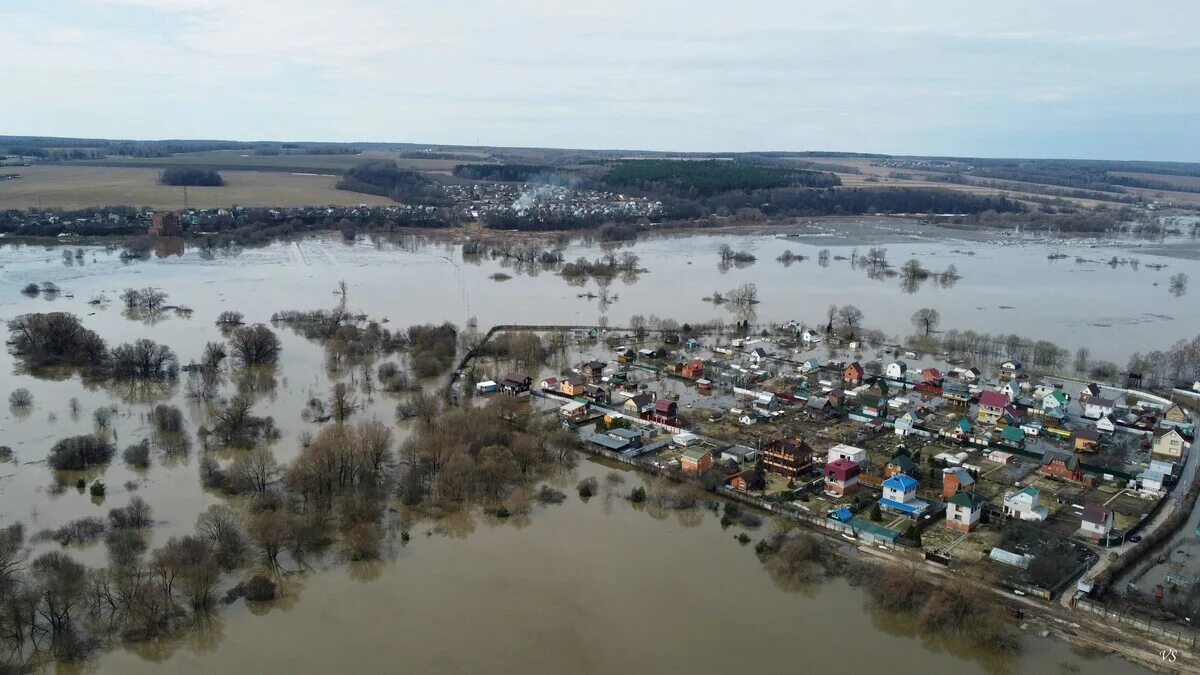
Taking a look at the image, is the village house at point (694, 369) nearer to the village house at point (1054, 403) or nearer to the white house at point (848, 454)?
the white house at point (848, 454)

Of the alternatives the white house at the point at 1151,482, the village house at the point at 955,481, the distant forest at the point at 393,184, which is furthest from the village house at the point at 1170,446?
the distant forest at the point at 393,184

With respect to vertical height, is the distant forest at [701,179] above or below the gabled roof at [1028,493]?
above

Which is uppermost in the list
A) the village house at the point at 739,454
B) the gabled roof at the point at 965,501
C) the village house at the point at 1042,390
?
the village house at the point at 1042,390

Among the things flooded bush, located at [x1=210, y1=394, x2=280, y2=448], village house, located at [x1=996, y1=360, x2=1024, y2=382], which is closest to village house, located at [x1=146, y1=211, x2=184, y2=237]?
flooded bush, located at [x1=210, y1=394, x2=280, y2=448]

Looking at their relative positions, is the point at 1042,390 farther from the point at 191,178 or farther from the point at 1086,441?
the point at 191,178

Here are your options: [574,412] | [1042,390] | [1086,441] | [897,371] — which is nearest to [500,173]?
[897,371]

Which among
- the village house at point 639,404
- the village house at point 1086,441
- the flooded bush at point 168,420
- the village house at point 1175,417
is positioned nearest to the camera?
the village house at point 1086,441
